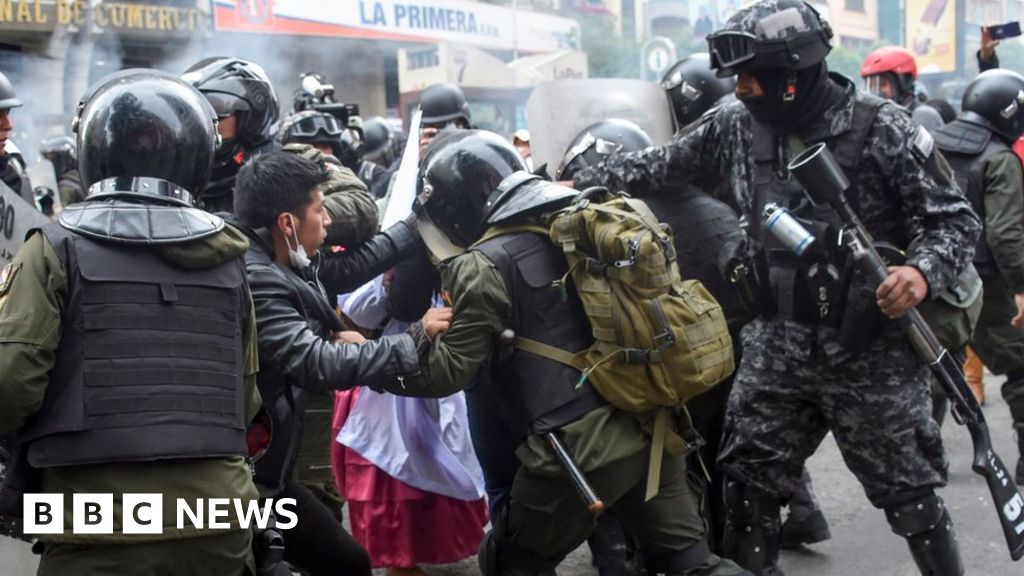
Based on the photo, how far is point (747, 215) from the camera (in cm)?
378

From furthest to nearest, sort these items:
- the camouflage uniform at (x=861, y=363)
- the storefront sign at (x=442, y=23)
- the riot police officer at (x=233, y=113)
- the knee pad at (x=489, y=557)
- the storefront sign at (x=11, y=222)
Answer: the storefront sign at (x=442, y=23) → the riot police officer at (x=233, y=113) → the camouflage uniform at (x=861, y=363) → the knee pad at (x=489, y=557) → the storefront sign at (x=11, y=222)

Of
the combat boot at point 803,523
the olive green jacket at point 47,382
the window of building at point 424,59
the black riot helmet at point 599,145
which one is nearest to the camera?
the olive green jacket at point 47,382

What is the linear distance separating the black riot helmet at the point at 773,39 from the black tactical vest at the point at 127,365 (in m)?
1.89

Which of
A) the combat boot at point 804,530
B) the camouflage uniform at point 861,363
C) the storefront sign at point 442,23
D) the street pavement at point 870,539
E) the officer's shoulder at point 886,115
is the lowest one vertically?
the street pavement at point 870,539

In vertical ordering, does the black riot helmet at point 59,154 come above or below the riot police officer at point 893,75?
below

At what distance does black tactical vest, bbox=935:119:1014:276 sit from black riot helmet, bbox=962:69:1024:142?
5 cm

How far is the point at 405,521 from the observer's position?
14.4ft

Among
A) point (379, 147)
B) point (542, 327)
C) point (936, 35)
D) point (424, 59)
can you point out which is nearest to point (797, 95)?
point (542, 327)

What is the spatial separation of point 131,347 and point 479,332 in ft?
3.24

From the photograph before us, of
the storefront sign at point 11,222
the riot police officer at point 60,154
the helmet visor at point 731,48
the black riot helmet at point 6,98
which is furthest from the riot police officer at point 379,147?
the storefront sign at point 11,222

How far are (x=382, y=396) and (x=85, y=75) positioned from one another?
9556mm

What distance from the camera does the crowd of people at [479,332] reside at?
2379 mm

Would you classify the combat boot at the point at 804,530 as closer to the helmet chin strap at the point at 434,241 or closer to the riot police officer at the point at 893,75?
the helmet chin strap at the point at 434,241

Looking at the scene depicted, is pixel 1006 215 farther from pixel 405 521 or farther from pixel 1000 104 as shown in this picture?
pixel 405 521
